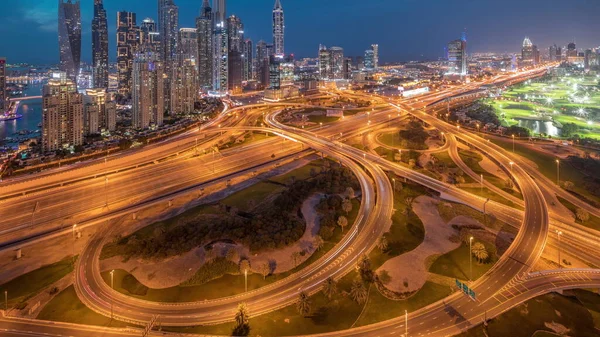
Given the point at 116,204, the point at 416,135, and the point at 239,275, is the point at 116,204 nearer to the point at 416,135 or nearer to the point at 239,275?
the point at 239,275

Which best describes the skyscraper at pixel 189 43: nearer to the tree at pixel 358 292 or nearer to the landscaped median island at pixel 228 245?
→ the landscaped median island at pixel 228 245

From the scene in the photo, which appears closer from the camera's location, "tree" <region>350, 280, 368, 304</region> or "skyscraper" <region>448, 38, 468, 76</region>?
"tree" <region>350, 280, 368, 304</region>

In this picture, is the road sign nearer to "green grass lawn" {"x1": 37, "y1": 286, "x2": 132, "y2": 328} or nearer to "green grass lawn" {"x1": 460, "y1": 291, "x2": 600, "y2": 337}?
"green grass lawn" {"x1": 460, "y1": 291, "x2": 600, "y2": 337}

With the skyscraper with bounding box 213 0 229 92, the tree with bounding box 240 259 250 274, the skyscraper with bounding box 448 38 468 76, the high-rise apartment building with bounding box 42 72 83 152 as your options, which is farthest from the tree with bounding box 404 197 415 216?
the skyscraper with bounding box 448 38 468 76

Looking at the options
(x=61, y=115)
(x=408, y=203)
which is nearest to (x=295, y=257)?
(x=408, y=203)

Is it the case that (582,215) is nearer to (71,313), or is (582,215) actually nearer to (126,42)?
(71,313)

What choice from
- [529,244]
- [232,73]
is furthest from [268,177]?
[232,73]
